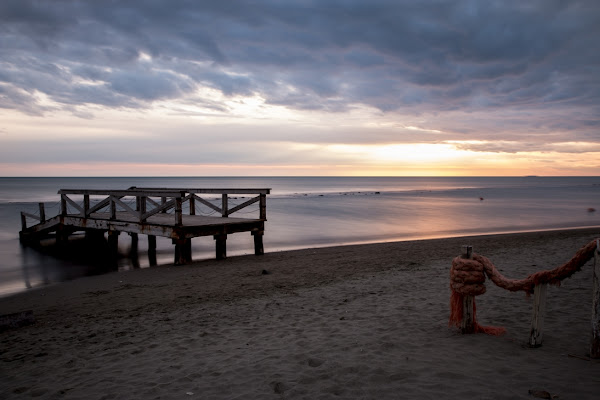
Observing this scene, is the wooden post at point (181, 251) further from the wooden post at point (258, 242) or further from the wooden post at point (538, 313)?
the wooden post at point (538, 313)

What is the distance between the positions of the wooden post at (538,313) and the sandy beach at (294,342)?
0.18m

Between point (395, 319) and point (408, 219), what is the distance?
2613 cm

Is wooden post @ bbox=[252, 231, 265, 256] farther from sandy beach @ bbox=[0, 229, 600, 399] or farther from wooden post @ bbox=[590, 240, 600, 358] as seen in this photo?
wooden post @ bbox=[590, 240, 600, 358]

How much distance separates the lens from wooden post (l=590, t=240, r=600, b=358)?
4188 millimetres

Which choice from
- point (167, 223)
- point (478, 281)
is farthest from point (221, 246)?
point (478, 281)

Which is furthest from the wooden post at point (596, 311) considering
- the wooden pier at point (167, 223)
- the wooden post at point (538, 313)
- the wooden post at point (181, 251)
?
the wooden post at point (181, 251)

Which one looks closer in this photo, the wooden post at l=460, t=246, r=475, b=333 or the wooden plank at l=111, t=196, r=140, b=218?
the wooden post at l=460, t=246, r=475, b=333

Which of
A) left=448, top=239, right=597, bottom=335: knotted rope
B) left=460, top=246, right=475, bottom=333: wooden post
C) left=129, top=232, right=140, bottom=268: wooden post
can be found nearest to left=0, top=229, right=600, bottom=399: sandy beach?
left=460, top=246, right=475, bottom=333: wooden post

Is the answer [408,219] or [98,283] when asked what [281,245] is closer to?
[98,283]

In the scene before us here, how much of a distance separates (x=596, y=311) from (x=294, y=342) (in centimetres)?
370

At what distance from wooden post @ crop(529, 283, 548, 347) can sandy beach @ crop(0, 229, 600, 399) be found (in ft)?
0.58

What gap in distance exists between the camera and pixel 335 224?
28047 millimetres

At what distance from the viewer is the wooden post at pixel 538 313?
4.74 meters

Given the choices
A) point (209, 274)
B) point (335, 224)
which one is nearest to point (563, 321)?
point (209, 274)
